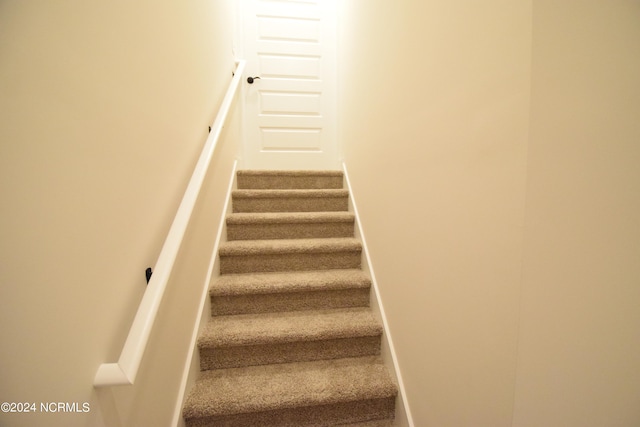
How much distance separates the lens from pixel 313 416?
3.64 feet

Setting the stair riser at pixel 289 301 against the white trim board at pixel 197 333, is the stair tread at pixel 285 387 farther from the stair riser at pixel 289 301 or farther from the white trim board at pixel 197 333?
the stair riser at pixel 289 301

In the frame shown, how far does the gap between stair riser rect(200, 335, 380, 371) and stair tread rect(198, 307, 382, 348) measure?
4 cm

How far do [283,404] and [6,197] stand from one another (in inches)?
44.8

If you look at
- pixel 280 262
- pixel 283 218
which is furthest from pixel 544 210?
pixel 283 218

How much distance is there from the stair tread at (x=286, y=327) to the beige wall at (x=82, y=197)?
12.2 inches

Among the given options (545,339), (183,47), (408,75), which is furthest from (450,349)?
(183,47)

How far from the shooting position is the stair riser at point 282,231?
1.82 meters

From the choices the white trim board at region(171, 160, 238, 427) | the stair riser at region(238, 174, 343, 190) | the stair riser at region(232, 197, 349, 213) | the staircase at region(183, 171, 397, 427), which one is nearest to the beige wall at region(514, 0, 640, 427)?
the staircase at region(183, 171, 397, 427)

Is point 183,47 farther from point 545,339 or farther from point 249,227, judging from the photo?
point 545,339

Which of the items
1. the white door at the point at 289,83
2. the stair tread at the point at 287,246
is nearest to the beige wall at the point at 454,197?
the stair tread at the point at 287,246

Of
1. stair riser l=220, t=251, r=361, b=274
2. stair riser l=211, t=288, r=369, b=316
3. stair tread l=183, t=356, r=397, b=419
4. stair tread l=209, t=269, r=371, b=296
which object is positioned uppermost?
stair riser l=220, t=251, r=361, b=274

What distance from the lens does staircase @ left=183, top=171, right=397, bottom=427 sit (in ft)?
3.58

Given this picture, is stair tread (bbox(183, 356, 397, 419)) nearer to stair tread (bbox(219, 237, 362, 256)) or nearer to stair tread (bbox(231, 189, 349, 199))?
stair tread (bbox(219, 237, 362, 256))

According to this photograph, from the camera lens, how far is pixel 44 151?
1.47ft
